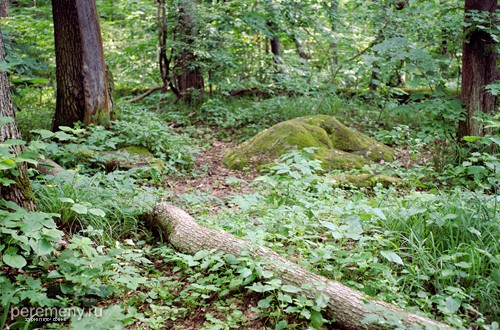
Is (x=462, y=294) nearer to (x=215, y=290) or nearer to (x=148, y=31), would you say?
(x=215, y=290)

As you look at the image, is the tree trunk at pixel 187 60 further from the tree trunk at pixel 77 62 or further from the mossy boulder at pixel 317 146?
the mossy boulder at pixel 317 146

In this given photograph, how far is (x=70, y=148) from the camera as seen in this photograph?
4922 mm

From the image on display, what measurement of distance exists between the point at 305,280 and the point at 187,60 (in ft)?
26.1

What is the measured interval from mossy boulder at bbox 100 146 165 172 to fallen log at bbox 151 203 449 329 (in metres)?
2.12

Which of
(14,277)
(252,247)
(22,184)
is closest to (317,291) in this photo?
(252,247)

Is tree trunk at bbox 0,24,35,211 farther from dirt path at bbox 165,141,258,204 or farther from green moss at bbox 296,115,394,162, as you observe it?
green moss at bbox 296,115,394,162

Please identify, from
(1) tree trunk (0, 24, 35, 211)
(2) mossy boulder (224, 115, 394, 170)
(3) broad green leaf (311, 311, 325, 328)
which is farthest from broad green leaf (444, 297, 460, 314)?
(2) mossy boulder (224, 115, 394, 170)

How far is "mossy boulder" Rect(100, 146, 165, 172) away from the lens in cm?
533

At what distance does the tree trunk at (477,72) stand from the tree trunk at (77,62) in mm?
5784

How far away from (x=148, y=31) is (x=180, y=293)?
8.22 m

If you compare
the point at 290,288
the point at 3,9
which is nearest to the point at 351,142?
the point at 290,288

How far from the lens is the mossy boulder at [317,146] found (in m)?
6.18

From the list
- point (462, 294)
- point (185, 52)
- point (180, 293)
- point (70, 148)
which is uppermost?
point (185, 52)

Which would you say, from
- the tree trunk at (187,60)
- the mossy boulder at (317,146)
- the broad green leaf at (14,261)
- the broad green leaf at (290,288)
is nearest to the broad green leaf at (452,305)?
the broad green leaf at (290,288)
